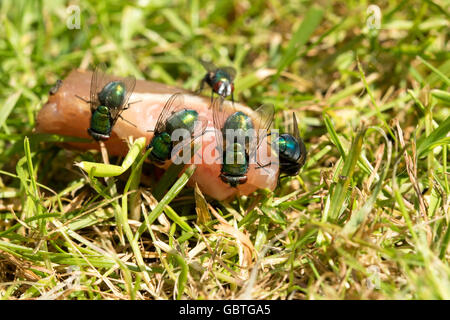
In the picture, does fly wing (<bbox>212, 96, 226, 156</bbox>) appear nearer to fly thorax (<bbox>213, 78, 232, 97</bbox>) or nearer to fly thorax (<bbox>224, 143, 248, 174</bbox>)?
fly thorax (<bbox>224, 143, 248, 174</bbox>)

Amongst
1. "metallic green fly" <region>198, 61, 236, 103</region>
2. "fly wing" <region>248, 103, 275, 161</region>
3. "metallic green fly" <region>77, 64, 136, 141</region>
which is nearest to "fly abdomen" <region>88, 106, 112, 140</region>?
"metallic green fly" <region>77, 64, 136, 141</region>

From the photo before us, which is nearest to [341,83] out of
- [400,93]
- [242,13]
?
[400,93]

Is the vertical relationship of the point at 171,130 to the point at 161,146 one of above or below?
above

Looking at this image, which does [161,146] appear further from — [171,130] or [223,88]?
[223,88]

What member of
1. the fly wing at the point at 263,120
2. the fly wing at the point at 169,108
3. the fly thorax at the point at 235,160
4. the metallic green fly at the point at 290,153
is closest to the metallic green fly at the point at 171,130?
the fly wing at the point at 169,108

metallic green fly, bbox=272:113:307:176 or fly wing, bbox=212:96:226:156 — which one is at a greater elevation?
fly wing, bbox=212:96:226:156

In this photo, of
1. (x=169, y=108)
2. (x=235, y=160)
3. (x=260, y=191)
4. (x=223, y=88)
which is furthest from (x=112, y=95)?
(x=260, y=191)
